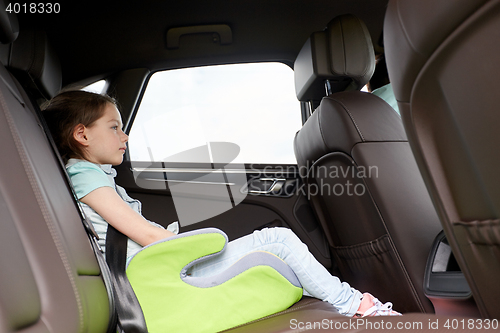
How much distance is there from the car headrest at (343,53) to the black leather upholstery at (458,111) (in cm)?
67

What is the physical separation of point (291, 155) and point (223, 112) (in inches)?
15.6

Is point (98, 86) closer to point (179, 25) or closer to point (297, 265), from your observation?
point (179, 25)

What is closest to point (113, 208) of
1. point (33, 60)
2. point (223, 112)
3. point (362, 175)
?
point (33, 60)

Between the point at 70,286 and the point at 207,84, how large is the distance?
4.70 feet

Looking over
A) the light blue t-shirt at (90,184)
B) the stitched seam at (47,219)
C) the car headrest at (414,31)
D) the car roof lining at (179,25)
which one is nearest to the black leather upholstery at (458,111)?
the car headrest at (414,31)

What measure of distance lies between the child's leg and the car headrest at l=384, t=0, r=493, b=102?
51 cm

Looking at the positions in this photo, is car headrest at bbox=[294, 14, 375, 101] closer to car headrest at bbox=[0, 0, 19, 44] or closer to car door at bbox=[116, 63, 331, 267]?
car door at bbox=[116, 63, 331, 267]

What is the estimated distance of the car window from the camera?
1866 mm

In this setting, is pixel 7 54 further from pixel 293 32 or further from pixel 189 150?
pixel 293 32

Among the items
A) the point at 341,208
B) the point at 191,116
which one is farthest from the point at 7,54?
the point at 341,208

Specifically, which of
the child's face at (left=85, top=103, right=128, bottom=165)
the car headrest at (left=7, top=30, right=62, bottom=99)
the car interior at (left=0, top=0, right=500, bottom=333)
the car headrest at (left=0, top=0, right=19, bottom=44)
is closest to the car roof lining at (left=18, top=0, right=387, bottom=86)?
the car interior at (left=0, top=0, right=500, bottom=333)

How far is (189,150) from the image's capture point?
6.23 ft

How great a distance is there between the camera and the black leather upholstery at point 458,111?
54 cm

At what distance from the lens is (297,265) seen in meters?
1.01
